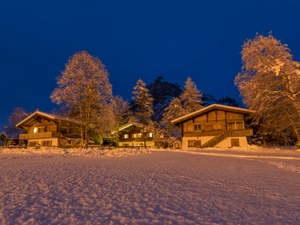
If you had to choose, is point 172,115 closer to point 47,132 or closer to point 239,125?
point 239,125

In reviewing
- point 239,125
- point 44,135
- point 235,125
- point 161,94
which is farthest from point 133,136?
point 161,94

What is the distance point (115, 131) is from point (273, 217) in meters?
36.1

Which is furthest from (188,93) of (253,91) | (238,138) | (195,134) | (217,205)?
(217,205)

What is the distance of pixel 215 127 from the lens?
28.7 metres

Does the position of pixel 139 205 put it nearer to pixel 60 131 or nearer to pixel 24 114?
pixel 60 131

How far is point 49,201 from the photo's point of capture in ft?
9.16

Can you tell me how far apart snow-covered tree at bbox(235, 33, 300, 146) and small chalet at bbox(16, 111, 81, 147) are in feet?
109

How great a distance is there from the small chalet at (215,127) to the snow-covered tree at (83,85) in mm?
14277

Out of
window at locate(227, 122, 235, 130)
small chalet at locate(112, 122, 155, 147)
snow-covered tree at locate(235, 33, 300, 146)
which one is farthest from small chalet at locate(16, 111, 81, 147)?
snow-covered tree at locate(235, 33, 300, 146)

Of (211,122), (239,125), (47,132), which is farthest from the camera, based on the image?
(47,132)

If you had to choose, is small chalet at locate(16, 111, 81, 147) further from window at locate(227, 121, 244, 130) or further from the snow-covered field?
the snow-covered field

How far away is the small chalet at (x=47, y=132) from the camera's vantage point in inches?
1395

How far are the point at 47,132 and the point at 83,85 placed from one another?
20.2 meters

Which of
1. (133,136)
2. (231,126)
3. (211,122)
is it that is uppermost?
(211,122)
